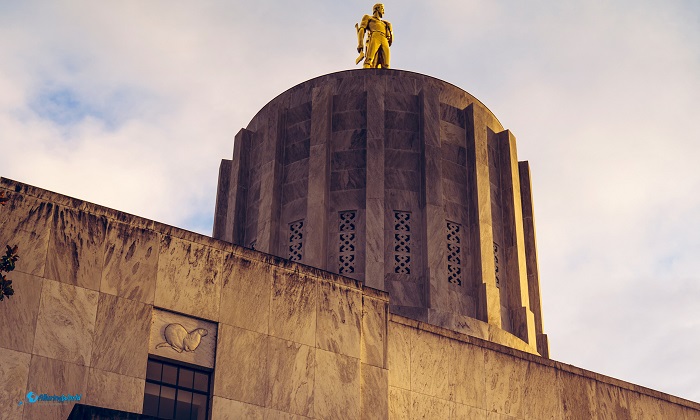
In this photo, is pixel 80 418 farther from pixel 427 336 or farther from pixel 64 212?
pixel 427 336

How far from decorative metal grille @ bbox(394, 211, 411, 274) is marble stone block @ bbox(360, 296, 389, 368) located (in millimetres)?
5177

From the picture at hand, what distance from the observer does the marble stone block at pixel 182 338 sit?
20.9 meters

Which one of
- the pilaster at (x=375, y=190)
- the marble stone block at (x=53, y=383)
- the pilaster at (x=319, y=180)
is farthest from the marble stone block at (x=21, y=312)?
the pilaster at (x=375, y=190)

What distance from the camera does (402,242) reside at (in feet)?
98.5

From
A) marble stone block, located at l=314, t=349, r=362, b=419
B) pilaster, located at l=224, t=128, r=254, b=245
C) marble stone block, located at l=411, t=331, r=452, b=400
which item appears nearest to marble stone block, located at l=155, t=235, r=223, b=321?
marble stone block, located at l=314, t=349, r=362, b=419

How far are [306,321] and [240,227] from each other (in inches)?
414

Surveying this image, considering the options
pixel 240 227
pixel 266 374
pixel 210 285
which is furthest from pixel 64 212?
pixel 240 227

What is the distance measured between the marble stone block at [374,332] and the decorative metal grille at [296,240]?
6294 millimetres

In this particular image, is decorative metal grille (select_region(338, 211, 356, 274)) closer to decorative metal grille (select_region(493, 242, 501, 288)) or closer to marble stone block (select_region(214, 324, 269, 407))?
decorative metal grille (select_region(493, 242, 501, 288))

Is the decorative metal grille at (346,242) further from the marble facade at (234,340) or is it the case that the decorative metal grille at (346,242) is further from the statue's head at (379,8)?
the statue's head at (379,8)

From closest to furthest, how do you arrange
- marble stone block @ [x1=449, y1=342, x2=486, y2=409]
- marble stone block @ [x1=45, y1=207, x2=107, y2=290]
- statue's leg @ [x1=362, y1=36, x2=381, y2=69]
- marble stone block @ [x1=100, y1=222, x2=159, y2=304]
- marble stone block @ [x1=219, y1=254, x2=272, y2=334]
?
marble stone block @ [x1=45, y1=207, x2=107, y2=290] < marble stone block @ [x1=100, y1=222, x2=159, y2=304] < marble stone block @ [x1=219, y1=254, x2=272, y2=334] < marble stone block @ [x1=449, y1=342, x2=486, y2=409] < statue's leg @ [x1=362, y1=36, x2=381, y2=69]

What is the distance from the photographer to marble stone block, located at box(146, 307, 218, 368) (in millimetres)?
20859

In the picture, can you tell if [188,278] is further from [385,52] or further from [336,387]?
[385,52]

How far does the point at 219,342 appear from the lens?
21469mm
